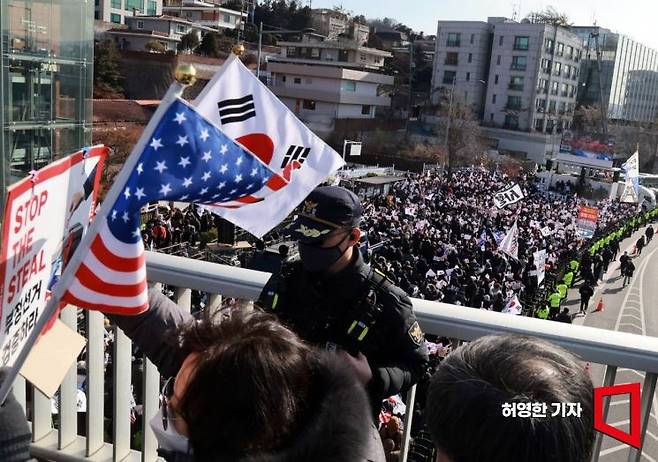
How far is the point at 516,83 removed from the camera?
61531 mm

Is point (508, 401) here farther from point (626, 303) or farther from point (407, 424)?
point (626, 303)

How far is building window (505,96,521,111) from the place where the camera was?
61.5m

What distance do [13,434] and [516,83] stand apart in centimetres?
6437

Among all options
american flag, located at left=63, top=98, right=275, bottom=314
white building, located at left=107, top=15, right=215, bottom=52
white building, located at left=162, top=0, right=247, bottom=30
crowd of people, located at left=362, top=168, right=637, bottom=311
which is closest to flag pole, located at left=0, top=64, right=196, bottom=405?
american flag, located at left=63, top=98, right=275, bottom=314

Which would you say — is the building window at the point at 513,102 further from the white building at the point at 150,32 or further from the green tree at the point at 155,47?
the green tree at the point at 155,47

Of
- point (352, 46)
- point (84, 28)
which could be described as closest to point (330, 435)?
point (84, 28)

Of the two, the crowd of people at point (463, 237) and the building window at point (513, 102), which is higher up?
the building window at point (513, 102)

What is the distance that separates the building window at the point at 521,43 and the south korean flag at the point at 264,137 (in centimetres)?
6214

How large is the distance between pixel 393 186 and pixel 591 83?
54567 mm

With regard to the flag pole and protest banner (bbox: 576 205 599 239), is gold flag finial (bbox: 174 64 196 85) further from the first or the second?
protest banner (bbox: 576 205 599 239)

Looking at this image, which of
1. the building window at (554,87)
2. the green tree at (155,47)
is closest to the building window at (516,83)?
the building window at (554,87)

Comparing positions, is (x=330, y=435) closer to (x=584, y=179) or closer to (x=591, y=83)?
(x=584, y=179)

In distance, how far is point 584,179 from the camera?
4631cm

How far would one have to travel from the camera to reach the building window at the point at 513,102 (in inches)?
2422
